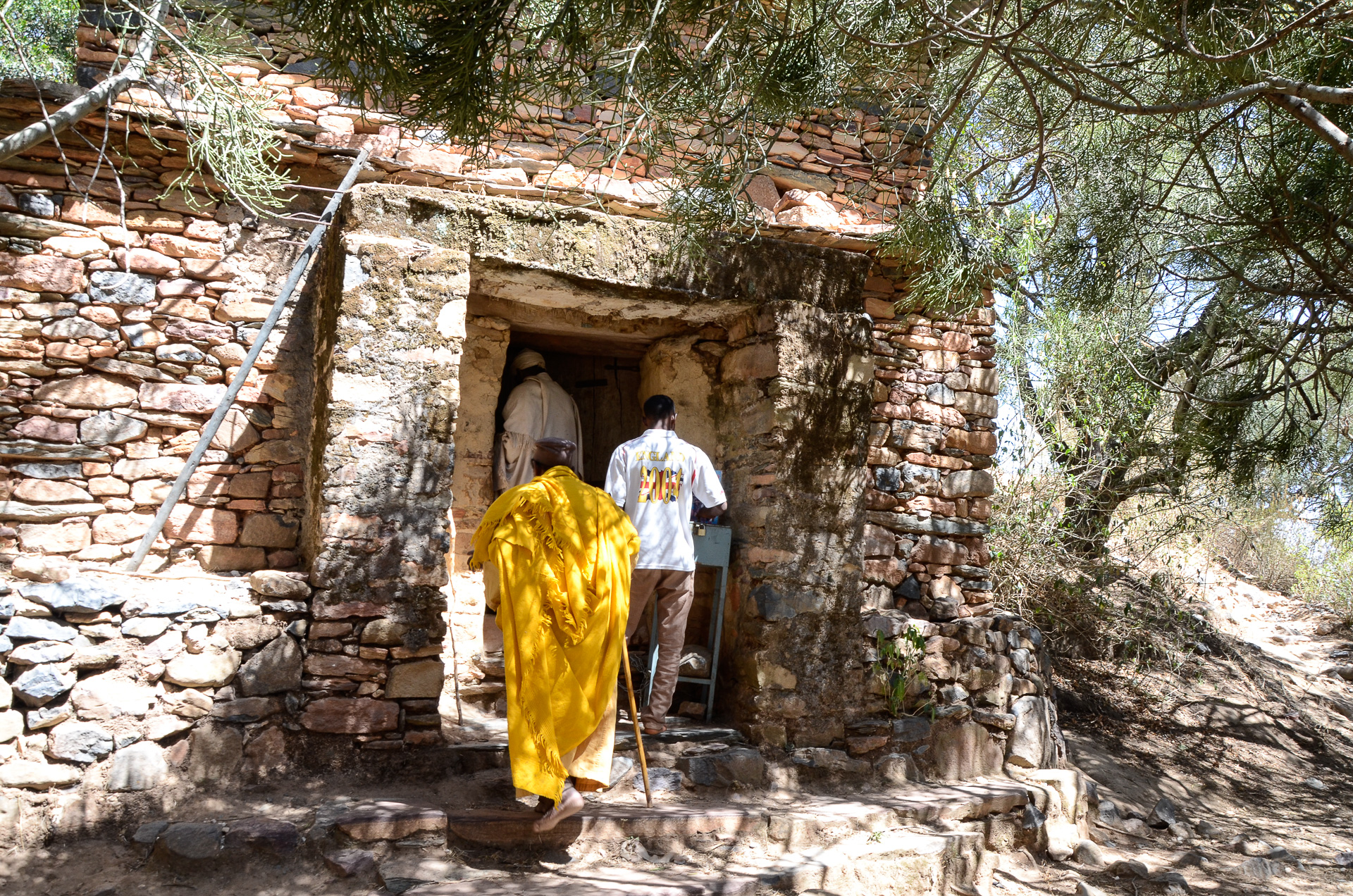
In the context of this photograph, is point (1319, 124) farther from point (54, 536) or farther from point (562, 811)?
point (54, 536)

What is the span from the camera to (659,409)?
4.48 m

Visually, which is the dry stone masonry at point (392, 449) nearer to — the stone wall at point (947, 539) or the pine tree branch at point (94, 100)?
the stone wall at point (947, 539)

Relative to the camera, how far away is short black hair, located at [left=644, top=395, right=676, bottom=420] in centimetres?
447

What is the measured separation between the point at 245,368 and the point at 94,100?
1.30 meters

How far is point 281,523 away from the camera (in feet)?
15.3

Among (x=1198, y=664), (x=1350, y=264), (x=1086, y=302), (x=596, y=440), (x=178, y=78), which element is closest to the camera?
(x=178, y=78)

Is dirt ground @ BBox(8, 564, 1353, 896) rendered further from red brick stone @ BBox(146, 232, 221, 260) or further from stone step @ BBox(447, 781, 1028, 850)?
red brick stone @ BBox(146, 232, 221, 260)

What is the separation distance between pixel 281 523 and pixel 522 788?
2.09 m

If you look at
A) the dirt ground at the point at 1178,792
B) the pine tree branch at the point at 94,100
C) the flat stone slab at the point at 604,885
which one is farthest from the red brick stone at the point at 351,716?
the pine tree branch at the point at 94,100

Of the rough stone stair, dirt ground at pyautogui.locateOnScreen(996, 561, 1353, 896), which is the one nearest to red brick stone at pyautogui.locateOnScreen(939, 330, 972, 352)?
the rough stone stair

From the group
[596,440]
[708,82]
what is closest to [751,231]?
[708,82]

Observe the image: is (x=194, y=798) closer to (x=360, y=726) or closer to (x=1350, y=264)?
(x=360, y=726)

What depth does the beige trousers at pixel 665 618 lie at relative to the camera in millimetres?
4305

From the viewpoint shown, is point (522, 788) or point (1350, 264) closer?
point (522, 788)
